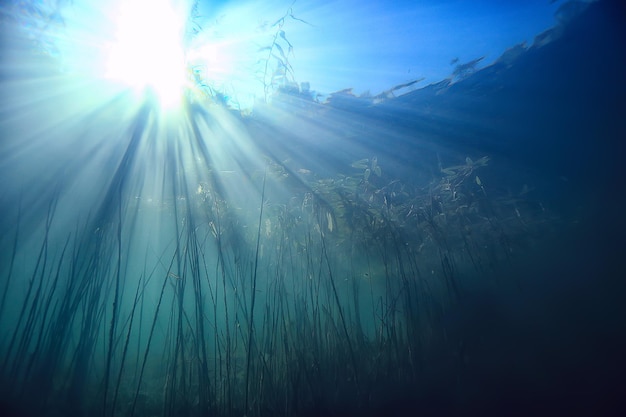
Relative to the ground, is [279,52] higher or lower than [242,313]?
higher

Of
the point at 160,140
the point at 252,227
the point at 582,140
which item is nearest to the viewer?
the point at 160,140

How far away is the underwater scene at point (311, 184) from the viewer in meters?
2.82

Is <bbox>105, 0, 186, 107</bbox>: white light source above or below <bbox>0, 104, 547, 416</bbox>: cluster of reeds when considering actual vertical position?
above

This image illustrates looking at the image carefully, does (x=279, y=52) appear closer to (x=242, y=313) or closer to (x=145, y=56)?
(x=145, y=56)

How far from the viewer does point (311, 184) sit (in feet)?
14.5

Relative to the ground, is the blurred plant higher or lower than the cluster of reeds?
higher

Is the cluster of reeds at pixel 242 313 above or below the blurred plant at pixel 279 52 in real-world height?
below

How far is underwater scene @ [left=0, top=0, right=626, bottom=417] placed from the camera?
9.25ft

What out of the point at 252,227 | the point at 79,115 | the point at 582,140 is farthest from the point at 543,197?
the point at 79,115

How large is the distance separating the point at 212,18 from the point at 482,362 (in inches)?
209

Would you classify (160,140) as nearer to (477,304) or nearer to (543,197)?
(477,304)

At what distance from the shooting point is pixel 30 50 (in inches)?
98.1

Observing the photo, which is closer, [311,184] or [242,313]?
[242,313]

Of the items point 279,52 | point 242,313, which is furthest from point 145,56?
point 242,313
